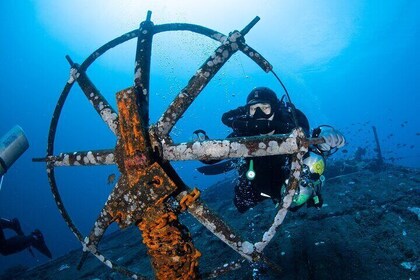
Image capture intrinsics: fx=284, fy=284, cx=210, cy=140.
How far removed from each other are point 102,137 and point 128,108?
5501 inches

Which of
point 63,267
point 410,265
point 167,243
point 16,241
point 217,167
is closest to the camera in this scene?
point 167,243

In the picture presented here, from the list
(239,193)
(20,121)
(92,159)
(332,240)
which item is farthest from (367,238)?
(20,121)

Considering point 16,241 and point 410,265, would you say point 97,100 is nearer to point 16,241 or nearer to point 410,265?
point 410,265

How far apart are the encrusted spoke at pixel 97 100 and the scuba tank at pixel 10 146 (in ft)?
12.7

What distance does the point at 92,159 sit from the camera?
2.54 metres

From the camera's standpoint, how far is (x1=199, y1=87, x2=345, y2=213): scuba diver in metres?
3.81

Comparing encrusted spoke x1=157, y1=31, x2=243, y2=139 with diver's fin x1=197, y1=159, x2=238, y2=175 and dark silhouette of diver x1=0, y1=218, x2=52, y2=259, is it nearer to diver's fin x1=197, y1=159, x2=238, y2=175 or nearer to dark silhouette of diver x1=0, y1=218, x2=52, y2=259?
diver's fin x1=197, y1=159, x2=238, y2=175

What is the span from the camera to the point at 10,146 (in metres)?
5.71

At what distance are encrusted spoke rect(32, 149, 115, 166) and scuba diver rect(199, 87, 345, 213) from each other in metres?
1.85

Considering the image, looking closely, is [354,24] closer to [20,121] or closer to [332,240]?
[332,240]

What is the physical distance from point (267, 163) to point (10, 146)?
5083 millimetres

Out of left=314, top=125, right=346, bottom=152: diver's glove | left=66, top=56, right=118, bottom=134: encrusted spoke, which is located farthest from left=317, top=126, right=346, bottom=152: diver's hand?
left=66, top=56, right=118, bottom=134: encrusted spoke

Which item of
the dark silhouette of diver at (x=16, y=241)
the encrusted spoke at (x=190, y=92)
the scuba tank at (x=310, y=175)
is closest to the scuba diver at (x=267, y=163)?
the scuba tank at (x=310, y=175)

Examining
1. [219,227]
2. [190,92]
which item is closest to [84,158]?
[190,92]
